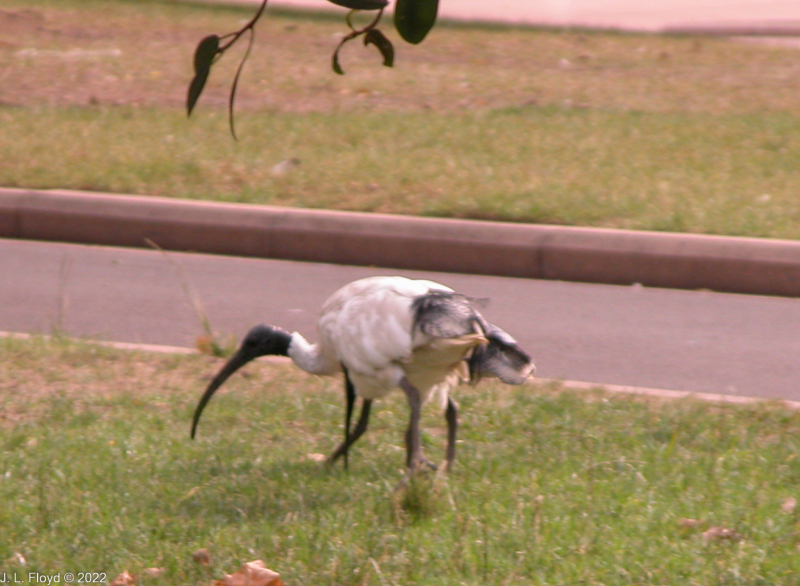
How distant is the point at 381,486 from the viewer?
4.04 meters

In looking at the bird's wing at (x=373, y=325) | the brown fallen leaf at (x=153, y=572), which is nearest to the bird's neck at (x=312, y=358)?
the bird's wing at (x=373, y=325)

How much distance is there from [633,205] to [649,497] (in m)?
4.25

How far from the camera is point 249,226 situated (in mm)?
8102

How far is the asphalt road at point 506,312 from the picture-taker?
582 cm

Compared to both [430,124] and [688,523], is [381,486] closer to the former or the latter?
[688,523]

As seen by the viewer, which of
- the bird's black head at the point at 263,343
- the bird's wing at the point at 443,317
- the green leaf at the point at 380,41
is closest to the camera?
the green leaf at the point at 380,41

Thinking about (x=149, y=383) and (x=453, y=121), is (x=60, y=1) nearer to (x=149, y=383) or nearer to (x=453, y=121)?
(x=453, y=121)

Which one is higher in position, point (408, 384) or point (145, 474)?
point (408, 384)

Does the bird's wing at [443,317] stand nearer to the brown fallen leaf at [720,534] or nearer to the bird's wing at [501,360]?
the bird's wing at [501,360]

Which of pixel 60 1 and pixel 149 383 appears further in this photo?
pixel 60 1

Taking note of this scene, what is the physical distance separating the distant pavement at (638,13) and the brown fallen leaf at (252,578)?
14.5m

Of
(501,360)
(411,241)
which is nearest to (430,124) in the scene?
(411,241)

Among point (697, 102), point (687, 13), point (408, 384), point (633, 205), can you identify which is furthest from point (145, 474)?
point (687, 13)

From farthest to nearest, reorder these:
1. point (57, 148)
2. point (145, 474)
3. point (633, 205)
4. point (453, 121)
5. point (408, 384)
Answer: point (453, 121) → point (57, 148) → point (633, 205) → point (145, 474) → point (408, 384)
